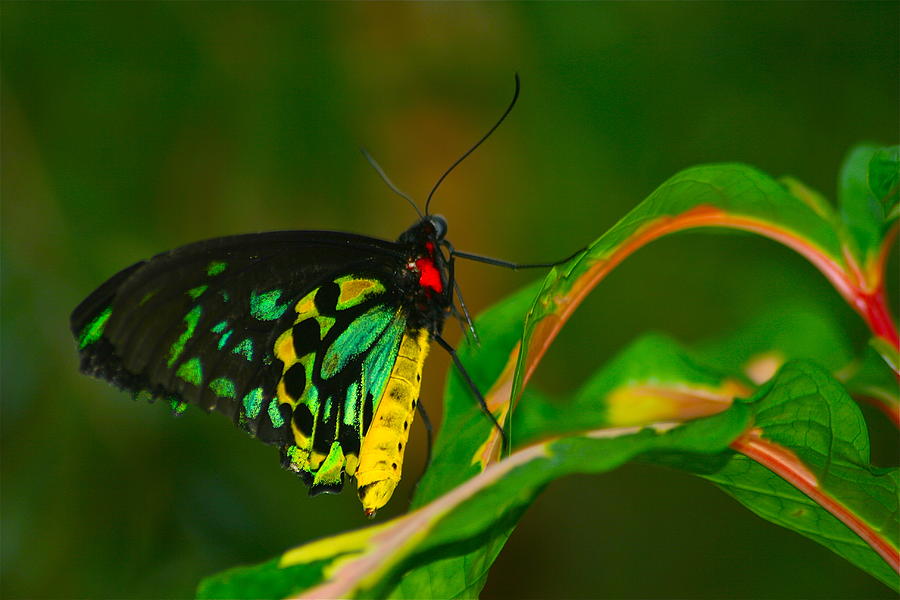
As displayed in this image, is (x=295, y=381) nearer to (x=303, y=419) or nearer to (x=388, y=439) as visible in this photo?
(x=303, y=419)

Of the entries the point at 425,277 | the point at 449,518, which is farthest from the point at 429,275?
the point at 449,518

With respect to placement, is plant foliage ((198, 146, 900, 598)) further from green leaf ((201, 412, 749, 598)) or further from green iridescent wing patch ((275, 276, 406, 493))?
green iridescent wing patch ((275, 276, 406, 493))

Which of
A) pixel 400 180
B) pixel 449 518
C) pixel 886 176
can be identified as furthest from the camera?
pixel 400 180

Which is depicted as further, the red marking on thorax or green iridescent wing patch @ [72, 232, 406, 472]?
the red marking on thorax

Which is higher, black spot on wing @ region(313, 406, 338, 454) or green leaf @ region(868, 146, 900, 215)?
green leaf @ region(868, 146, 900, 215)

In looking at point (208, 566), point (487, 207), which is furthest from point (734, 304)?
point (208, 566)

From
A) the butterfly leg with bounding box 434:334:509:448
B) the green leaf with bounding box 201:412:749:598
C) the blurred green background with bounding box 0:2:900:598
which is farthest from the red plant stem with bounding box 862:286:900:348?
the blurred green background with bounding box 0:2:900:598

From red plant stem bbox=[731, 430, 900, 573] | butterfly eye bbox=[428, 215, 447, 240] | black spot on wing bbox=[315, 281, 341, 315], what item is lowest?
red plant stem bbox=[731, 430, 900, 573]
